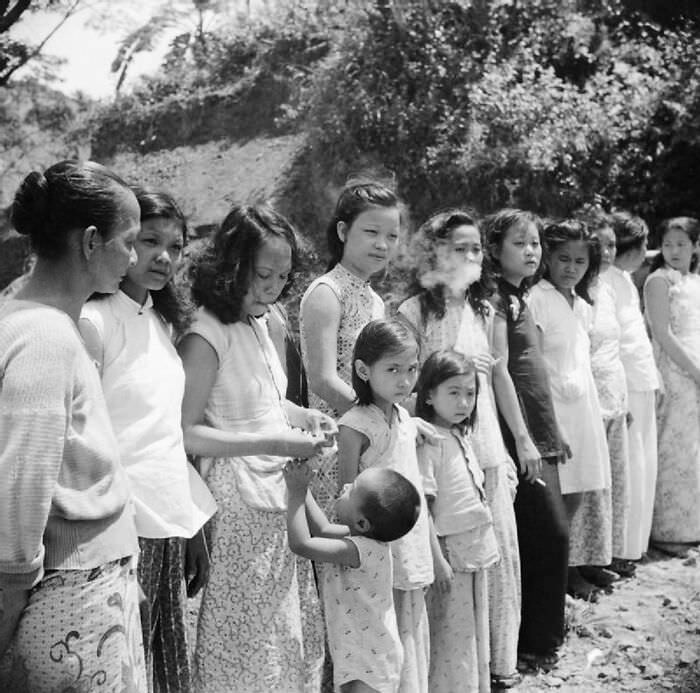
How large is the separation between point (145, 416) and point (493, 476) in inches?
70.0

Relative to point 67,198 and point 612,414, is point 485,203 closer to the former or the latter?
point 612,414

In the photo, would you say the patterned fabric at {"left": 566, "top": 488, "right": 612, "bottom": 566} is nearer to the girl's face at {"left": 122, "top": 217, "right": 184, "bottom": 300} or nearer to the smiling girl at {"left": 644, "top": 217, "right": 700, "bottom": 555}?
the smiling girl at {"left": 644, "top": 217, "right": 700, "bottom": 555}

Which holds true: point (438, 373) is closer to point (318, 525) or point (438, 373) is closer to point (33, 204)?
point (318, 525)

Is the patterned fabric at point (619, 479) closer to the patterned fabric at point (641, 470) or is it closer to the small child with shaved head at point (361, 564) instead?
the patterned fabric at point (641, 470)

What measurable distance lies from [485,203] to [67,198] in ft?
25.9

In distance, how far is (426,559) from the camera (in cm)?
335

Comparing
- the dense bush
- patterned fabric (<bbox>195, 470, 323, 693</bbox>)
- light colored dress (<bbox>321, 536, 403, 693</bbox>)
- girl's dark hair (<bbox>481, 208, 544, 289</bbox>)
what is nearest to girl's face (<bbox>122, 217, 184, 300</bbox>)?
patterned fabric (<bbox>195, 470, 323, 693</bbox>)

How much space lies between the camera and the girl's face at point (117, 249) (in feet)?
6.68

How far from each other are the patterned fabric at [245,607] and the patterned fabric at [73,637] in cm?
83

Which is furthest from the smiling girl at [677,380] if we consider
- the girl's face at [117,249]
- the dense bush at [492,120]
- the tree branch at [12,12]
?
the tree branch at [12,12]

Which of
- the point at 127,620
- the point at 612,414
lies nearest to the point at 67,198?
the point at 127,620

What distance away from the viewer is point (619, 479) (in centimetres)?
535

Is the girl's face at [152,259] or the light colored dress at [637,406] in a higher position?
the girl's face at [152,259]

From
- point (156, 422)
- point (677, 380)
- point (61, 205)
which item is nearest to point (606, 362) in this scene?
point (677, 380)
